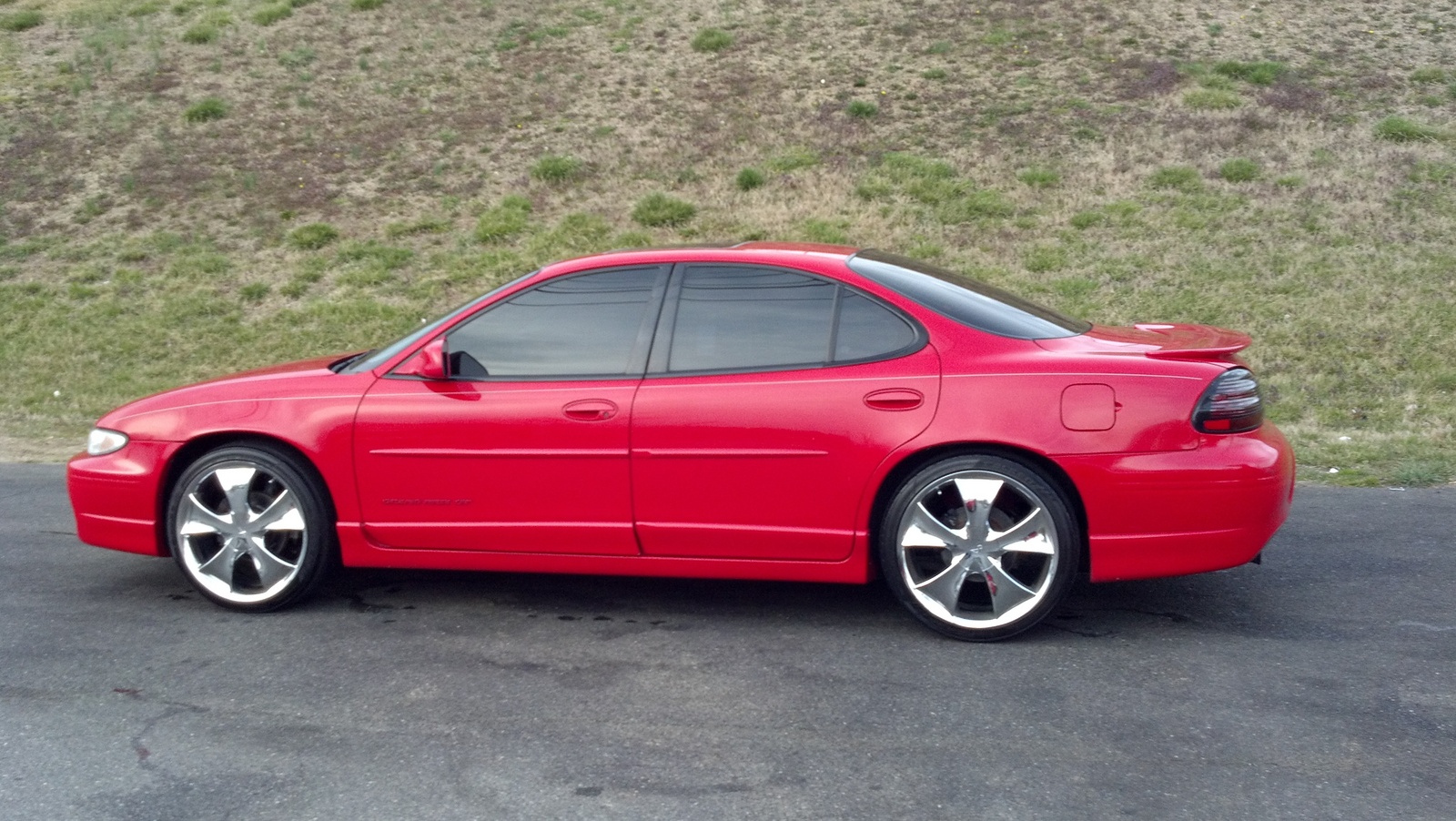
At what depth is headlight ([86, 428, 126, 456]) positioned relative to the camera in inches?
213

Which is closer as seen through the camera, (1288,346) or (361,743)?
(361,743)

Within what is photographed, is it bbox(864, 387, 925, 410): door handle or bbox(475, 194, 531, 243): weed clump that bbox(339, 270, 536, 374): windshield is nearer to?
bbox(864, 387, 925, 410): door handle

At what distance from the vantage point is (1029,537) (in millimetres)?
4684

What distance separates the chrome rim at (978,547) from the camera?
15.3 ft

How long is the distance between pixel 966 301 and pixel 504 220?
9431mm

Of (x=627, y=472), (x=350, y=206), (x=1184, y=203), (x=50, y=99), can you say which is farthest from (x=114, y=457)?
(x=50, y=99)

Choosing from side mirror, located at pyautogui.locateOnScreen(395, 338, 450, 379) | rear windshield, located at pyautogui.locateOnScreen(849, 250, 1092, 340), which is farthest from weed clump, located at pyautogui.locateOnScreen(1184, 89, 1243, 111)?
side mirror, located at pyautogui.locateOnScreen(395, 338, 450, 379)

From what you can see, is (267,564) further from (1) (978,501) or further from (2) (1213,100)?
(2) (1213,100)

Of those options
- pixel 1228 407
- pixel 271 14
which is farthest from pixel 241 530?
pixel 271 14

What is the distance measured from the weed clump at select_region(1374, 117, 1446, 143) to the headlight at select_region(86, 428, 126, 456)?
13190 mm

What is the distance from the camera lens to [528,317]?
5195mm

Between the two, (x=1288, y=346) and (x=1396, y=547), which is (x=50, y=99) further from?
(x=1396, y=547)

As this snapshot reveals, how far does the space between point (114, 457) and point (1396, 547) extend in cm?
555

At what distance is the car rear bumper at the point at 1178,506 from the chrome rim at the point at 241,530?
3.00 metres
